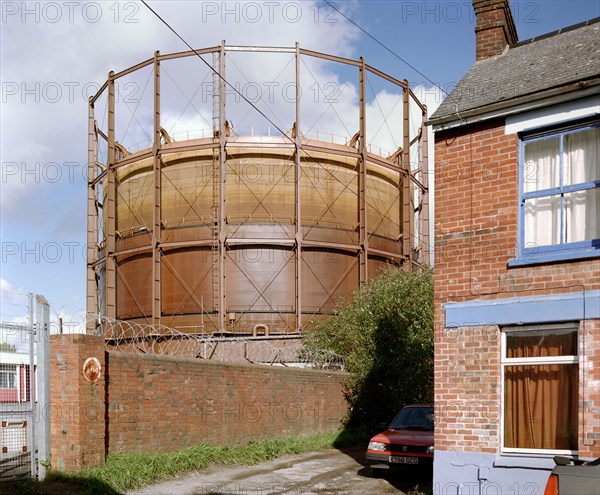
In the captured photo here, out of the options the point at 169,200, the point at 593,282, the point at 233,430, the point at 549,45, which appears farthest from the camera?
the point at 169,200

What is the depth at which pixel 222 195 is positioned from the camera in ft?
107

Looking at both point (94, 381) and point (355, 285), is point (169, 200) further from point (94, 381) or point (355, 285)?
point (94, 381)

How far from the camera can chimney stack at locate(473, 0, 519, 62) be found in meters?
12.6

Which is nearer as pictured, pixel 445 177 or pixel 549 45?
pixel 445 177

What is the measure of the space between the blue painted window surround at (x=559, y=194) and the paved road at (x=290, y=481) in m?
4.98

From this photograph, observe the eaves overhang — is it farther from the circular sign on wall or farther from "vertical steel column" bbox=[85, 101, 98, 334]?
"vertical steel column" bbox=[85, 101, 98, 334]

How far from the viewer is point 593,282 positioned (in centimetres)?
942

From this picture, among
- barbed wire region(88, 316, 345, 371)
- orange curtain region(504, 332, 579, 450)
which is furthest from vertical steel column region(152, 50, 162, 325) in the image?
orange curtain region(504, 332, 579, 450)

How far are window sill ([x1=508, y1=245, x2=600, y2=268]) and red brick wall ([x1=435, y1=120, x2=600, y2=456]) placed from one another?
87 millimetres

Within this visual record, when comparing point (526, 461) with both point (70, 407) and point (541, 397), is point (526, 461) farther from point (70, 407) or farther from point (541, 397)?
point (70, 407)

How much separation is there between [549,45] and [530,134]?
2374mm

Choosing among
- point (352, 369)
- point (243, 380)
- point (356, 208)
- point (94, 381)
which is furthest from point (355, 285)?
point (94, 381)

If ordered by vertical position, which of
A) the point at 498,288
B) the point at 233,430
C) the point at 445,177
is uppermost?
the point at 445,177

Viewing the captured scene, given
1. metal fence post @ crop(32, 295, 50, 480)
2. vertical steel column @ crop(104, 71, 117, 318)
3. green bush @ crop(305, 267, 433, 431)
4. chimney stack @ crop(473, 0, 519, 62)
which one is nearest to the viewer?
metal fence post @ crop(32, 295, 50, 480)
